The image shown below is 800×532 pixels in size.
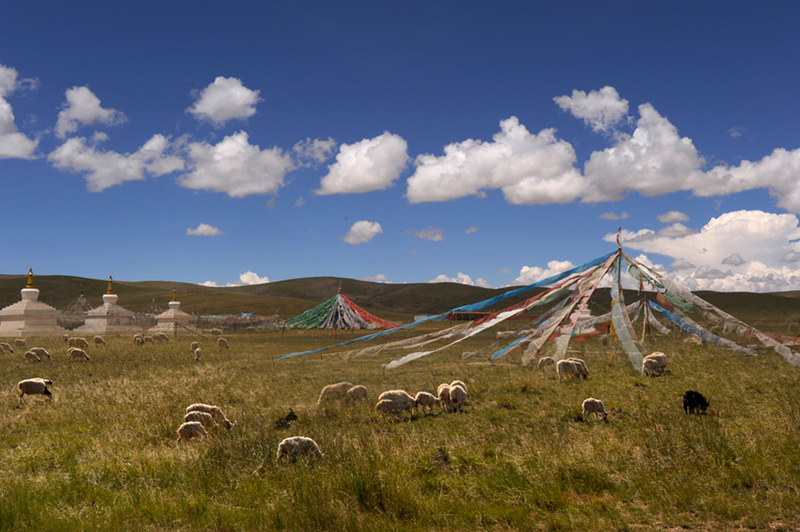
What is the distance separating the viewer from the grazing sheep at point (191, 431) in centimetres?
1003

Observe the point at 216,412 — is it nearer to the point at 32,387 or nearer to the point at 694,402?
the point at 32,387

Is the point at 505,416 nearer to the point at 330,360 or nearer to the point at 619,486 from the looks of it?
the point at 619,486

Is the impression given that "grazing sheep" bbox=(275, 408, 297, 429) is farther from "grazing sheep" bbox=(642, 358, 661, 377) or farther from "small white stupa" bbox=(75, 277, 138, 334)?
"small white stupa" bbox=(75, 277, 138, 334)

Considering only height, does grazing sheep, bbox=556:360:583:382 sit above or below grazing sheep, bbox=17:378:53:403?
above

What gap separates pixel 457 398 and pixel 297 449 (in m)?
5.45

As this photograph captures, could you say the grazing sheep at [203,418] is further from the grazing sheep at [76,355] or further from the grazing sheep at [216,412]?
the grazing sheep at [76,355]

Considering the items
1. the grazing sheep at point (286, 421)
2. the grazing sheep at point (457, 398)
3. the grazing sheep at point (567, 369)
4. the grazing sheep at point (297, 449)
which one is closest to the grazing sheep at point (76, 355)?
the grazing sheep at point (286, 421)

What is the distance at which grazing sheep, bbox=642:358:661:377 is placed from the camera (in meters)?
15.7

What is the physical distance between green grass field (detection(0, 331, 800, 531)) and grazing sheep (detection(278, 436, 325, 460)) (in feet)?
0.87

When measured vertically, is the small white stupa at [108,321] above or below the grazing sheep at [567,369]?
below

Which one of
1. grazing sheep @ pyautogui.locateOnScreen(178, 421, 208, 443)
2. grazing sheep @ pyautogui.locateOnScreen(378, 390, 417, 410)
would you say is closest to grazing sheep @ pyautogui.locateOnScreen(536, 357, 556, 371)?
grazing sheep @ pyautogui.locateOnScreen(378, 390, 417, 410)

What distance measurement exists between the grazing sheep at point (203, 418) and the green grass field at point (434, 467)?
45 cm

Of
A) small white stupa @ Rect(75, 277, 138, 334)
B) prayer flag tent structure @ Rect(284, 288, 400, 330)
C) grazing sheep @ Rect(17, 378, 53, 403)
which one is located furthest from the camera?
prayer flag tent structure @ Rect(284, 288, 400, 330)

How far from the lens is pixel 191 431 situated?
10125 mm
